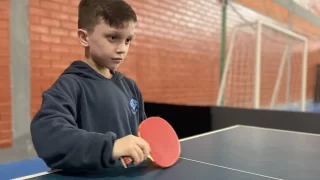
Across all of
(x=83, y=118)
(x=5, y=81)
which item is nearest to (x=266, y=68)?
(x=5, y=81)

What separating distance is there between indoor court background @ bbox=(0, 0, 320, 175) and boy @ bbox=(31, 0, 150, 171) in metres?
1.55

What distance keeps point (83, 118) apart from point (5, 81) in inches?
64.4

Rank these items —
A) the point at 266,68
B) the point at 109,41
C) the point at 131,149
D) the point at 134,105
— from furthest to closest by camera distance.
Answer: the point at 266,68
the point at 134,105
the point at 109,41
the point at 131,149

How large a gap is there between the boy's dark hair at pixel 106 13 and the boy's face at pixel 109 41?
15 mm

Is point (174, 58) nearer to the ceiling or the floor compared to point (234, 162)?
nearer to the ceiling

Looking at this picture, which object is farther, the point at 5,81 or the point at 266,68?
the point at 266,68

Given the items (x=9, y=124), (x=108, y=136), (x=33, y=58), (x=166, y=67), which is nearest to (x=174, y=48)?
(x=166, y=67)

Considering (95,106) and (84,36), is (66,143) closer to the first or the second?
(95,106)

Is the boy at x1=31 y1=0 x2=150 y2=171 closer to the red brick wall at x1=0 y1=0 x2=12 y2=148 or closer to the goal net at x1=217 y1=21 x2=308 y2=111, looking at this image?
the red brick wall at x1=0 y1=0 x2=12 y2=148

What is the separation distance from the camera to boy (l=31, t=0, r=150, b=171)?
2.71ft

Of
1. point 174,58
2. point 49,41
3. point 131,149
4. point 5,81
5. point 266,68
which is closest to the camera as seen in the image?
point 131,149

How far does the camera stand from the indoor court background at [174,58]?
2471 mm

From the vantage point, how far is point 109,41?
100cm

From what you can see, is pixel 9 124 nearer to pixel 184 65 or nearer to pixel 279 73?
pixel 184 65
